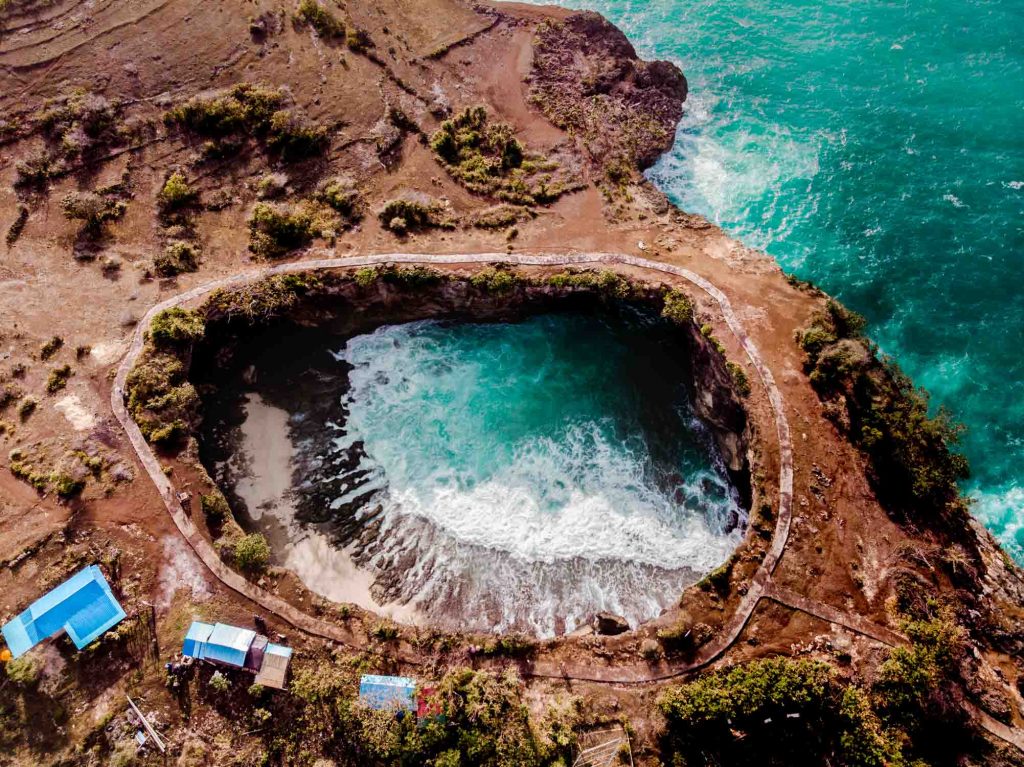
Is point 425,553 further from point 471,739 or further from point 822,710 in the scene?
point 822,710

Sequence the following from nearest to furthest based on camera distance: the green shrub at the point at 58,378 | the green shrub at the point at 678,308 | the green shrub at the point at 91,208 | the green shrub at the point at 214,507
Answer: the green shrub at the point at 214,507 < the green shrub at the point at 58,378 < the green shrub at the point at 678,308 < the green shrub at the point at 91,208

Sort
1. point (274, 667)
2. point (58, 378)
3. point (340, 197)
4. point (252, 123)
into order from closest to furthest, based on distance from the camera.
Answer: point (274, 667) < point (58, 378) < point (340, 197) < point (252, 123)

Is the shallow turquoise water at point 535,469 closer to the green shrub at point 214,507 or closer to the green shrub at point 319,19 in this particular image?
the green shrub at point 214,507

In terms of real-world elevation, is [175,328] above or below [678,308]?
above

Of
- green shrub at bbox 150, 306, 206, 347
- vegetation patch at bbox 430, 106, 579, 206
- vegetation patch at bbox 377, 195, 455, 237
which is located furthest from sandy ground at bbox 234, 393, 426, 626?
vegetation patch at bbox 430, 106, 579, 206

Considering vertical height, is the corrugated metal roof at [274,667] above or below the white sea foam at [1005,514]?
above

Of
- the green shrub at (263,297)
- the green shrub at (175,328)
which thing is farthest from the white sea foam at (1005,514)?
the green shrub at (175,328)

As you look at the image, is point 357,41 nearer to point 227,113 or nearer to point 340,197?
point 227,113

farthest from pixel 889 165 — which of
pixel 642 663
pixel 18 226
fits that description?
pixel 18 226
